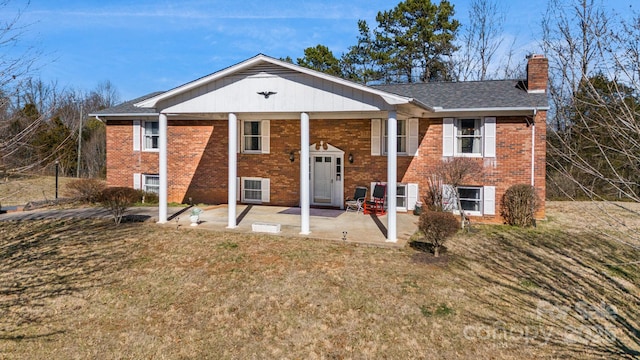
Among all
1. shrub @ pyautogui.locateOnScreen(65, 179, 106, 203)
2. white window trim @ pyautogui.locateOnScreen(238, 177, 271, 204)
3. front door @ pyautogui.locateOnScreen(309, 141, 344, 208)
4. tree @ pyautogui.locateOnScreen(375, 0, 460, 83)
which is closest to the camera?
front door @ pyautogui.locateOnScreen(309, 141, 344, 208)

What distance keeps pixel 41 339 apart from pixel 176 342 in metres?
1.93

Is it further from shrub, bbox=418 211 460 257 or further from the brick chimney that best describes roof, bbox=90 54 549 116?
shrub, bbox=418 211 460 257

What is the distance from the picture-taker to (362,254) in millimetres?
9164

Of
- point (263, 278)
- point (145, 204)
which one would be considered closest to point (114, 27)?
point (145, 204)

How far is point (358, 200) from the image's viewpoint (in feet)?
47.4

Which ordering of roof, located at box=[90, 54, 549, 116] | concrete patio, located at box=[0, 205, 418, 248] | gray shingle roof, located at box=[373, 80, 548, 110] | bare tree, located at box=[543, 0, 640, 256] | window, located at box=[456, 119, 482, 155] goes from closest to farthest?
bare tree, located at box=[543, 0, 640, 256] < roof, located at box=[90, 54, 549, 116] < concrete patio, located at box=[0, 205, 418, 248] < gray shingle roof, located at box=[373, 80, 548, 110] < window, located at box=[456, 119, 482, 155]

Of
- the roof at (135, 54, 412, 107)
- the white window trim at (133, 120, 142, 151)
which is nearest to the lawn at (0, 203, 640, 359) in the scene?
the roof at (135, 54, 412, 107)

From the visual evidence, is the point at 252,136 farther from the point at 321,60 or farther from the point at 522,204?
the point at 321,60

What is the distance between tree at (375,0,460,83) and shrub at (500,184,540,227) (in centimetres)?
1915

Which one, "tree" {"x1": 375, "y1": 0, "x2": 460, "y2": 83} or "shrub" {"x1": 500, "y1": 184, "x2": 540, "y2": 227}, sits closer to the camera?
"shrub" {"x1": 500, "y1": 184, "x2": 540, "y2": 227}

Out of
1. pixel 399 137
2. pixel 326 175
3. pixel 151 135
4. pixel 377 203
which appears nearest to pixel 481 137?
pixel 399 137

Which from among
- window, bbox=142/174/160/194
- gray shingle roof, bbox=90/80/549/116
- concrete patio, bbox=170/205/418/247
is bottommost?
concrete patio, bbox=170/205/418/247

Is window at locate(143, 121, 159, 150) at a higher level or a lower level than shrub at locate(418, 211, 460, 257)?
higher

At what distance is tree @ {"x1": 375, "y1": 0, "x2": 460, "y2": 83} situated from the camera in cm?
2916
